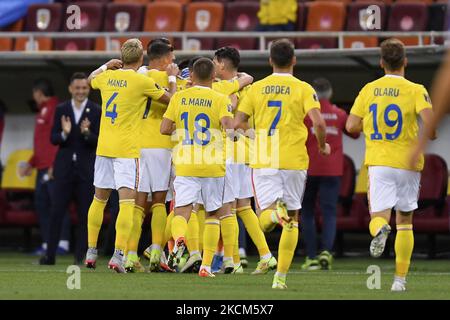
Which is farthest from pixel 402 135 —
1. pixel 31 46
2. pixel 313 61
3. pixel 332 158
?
pixel 31 46

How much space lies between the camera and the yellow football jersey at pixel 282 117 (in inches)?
406

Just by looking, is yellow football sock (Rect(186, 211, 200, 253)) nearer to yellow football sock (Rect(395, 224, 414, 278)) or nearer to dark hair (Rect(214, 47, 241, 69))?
dark hair (Rect(214, 47, 241, 69))

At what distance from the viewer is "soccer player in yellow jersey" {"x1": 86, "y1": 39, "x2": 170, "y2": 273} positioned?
12.0m

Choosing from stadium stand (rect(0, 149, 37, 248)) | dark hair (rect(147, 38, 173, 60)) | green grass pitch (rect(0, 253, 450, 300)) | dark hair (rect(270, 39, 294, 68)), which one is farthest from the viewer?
stadium stand (rect(0, 149, 37, 248))

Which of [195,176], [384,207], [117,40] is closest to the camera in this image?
[384,207]

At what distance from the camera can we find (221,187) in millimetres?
11773

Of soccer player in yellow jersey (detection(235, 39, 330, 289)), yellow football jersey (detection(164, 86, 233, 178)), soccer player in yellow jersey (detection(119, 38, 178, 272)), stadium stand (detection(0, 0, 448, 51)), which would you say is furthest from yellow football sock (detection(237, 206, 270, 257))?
stadium stand (detection(0, 0, 448, 51))

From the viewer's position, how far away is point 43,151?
16.3 meters

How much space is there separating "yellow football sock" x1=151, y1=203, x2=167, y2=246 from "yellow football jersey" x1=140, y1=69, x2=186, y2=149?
25.3 inches

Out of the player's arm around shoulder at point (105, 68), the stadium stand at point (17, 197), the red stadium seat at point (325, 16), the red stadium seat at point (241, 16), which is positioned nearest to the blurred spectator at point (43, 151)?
the stadium stand at point (17, 197)

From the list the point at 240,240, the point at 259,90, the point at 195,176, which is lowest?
the point at 240,240

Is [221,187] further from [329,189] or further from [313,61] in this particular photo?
[313,61]

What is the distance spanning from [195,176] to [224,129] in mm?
528
